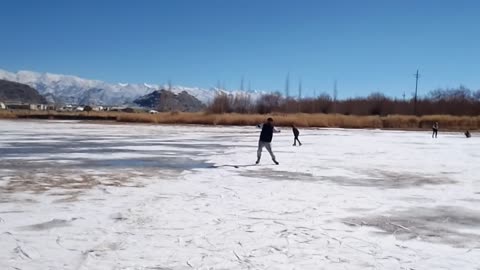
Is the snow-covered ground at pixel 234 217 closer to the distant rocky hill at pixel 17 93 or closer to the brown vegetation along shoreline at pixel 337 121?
the brown vegetation along shoreline at pixel 337 121

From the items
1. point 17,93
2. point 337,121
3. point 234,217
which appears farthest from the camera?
point 17,93

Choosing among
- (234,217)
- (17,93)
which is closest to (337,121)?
(234,217)

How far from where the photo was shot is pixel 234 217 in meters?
7.63

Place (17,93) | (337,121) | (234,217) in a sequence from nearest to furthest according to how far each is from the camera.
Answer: (234,217) < (337,121) < (17,93)

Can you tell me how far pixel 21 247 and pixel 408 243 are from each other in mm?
4506

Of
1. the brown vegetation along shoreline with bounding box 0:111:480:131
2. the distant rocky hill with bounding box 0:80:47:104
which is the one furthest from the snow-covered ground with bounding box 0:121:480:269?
the distant rocky hill with bounding box 0:80:47:104

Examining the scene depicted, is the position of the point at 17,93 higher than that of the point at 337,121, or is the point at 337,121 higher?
the point at 17,93

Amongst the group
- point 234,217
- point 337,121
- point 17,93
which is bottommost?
point 234,217

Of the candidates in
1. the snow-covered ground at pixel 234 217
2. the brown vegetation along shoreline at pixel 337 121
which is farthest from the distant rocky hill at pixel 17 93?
the snow-covered ground at pixel 234 217

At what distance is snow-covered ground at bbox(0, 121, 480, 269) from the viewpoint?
5.54 metres

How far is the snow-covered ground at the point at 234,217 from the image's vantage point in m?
5.54

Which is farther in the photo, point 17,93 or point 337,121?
point 17,93

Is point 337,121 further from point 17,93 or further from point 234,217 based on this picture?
point 17,93

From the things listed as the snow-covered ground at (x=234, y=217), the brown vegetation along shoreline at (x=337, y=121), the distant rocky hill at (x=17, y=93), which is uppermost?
the distant rocky hill at (x=17, y=93)
